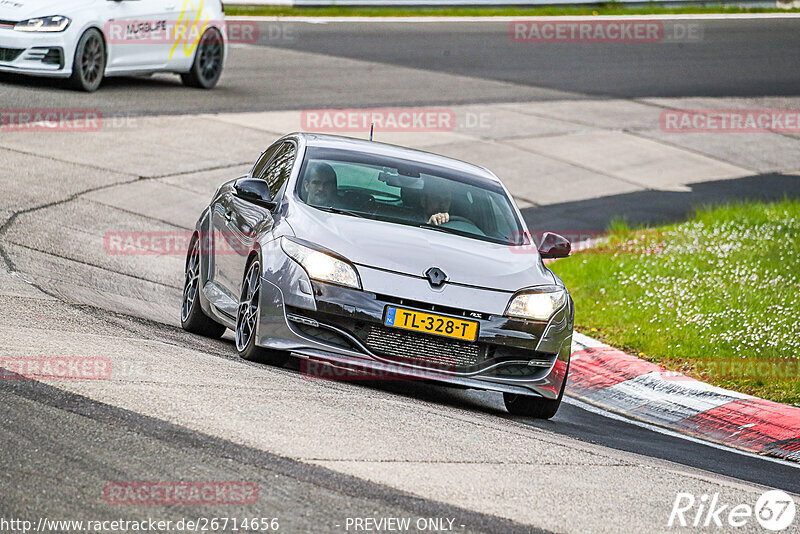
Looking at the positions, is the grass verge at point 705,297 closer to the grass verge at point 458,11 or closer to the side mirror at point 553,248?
the side mirror at point 553,248

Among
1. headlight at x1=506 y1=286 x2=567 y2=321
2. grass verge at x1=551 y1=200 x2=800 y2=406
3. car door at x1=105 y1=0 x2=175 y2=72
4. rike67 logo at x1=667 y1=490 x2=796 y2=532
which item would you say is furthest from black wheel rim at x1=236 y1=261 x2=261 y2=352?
car door at x1=105 y1=0 x2=175 y2=72

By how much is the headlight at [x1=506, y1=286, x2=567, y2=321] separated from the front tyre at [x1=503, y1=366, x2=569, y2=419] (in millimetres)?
490

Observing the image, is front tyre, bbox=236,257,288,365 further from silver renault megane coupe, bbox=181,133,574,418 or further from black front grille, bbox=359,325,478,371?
black front grille, bbox=359,325,478,371

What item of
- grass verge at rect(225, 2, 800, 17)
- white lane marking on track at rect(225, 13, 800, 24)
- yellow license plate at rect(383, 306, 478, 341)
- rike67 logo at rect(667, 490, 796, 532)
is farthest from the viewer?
grass verge at rect(225, 2, 800, 17)

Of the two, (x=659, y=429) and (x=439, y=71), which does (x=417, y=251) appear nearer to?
(x=659, y=429)

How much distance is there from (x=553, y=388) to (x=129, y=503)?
148 inches

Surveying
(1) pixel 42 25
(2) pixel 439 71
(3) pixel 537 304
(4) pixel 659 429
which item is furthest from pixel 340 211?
(2) pixel 439 71

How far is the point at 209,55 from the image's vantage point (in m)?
20.3

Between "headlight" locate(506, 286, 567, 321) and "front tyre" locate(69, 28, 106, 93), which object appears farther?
"front tyre" locate(69, 28, 106, 93)

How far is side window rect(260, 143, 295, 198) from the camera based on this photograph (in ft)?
29.1

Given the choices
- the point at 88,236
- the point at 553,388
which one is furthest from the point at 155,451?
the point at 88,236

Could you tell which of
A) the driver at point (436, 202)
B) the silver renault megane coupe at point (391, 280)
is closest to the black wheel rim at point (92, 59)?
the silver renault megane coupe at point (391, 280)

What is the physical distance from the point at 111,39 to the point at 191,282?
368 inches

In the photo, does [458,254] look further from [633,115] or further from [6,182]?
[633,115]
